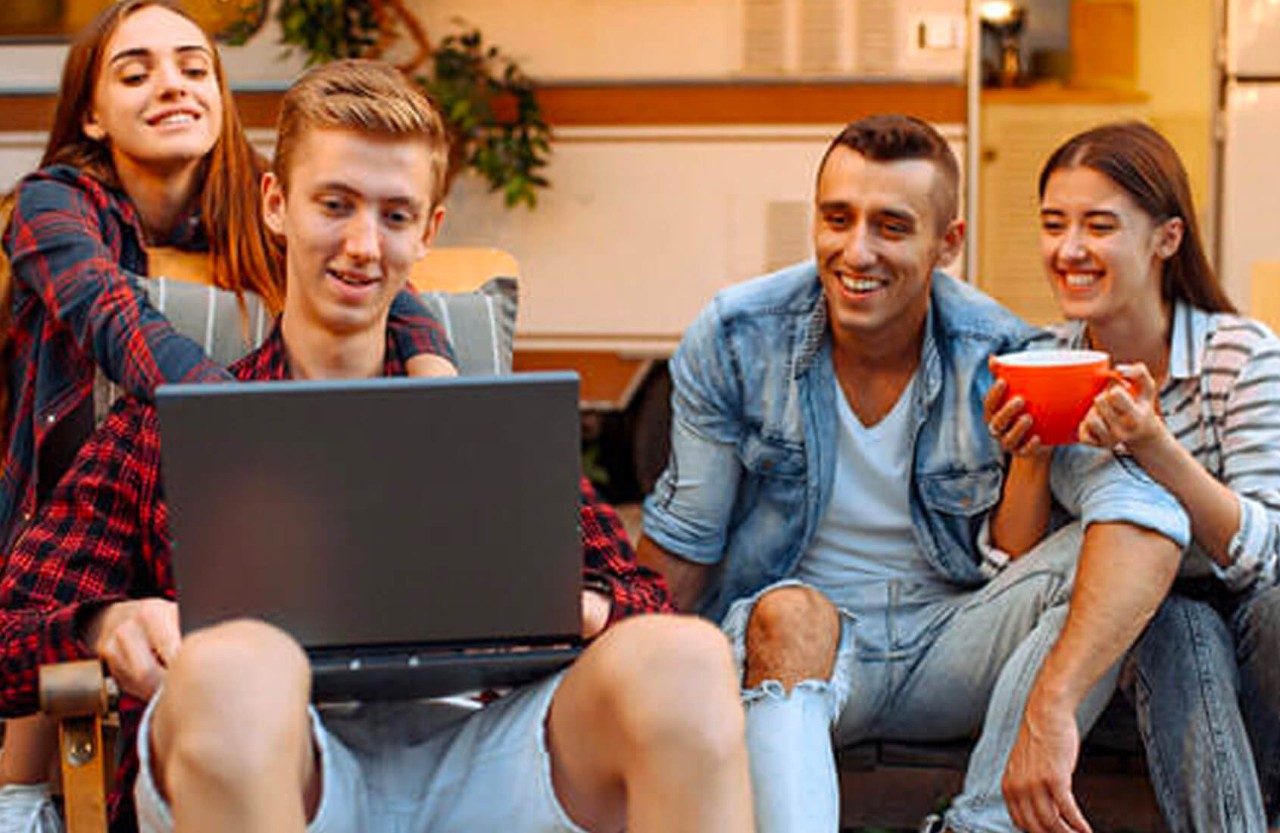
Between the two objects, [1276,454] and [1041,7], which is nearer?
[1276,454]

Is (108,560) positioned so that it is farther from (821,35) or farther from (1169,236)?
(821,35)

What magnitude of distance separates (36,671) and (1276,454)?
171 centimetres

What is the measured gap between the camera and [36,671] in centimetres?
221

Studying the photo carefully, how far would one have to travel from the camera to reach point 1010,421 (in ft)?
8.57

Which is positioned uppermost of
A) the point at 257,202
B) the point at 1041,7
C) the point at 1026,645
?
the point at 1041,7

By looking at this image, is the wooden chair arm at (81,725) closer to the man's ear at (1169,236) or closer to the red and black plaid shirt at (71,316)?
the red and black plaid shirt at (71,316)

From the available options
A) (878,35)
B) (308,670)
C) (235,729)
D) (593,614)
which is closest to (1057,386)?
(593,614)

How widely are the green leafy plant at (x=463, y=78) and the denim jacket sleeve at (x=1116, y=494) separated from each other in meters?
2.90

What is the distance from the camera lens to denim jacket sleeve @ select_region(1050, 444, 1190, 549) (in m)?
2.56

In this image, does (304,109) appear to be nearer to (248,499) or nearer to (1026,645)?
(248,499)

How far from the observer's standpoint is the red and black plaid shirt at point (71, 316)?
270 centimetres

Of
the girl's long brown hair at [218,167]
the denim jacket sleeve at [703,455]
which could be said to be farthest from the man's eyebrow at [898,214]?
the girl's long brown hair at [218,167]

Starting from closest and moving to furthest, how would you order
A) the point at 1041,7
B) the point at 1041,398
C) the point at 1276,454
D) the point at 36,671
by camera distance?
the point at 36,671 < the point at 1041,398 < the point at 1276,454 < the point at 1041,7

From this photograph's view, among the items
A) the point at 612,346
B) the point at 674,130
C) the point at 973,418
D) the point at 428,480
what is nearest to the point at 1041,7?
the point at 674,130
